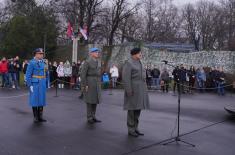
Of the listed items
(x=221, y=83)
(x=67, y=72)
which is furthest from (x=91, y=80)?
(x=221, y=83)

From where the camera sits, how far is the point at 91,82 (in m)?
10.6

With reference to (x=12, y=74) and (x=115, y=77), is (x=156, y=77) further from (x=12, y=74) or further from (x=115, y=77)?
(x=12, y=74)

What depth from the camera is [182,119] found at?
11922 millimetres

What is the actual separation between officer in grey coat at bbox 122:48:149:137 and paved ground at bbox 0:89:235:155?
40 centimetres

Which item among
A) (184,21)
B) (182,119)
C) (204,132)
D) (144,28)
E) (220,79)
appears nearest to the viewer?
(204,132)

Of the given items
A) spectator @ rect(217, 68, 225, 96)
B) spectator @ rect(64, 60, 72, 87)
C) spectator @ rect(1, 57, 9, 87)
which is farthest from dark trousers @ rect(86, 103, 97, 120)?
spectator @ rect(64, 60, 72, 87)

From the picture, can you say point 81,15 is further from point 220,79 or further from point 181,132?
point 181,132

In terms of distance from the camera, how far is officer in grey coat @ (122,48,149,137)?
883cm

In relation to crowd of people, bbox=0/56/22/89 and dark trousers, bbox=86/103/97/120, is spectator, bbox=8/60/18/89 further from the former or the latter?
dark trousers, bbox=86/103/97/120

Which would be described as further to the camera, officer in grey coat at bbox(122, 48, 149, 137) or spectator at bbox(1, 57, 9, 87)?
spectator at bbox(1, 57, 9, 87)

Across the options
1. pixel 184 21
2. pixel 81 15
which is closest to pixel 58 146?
pixel 81 15

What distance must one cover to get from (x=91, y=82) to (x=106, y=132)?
1.68 m

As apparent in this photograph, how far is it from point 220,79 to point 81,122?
14.1 metres

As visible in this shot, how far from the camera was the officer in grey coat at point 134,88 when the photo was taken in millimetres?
8828
